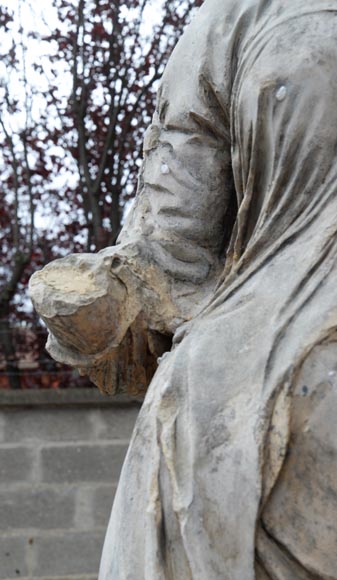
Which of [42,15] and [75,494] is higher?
[42,15]

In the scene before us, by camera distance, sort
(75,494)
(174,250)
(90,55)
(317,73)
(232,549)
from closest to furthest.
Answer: (232,549), (317,73), (174,250), (75,494), (90,55)

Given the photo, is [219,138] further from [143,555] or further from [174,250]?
[143,555]

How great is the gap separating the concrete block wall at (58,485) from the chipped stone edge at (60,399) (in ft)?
0.08

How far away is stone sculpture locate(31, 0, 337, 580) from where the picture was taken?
82.4 inches

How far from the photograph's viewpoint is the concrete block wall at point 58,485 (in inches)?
247

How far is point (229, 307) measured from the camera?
7.34 feet

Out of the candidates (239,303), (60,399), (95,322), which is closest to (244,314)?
(239,303)

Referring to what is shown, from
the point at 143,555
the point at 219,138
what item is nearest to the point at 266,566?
the point at 143,555

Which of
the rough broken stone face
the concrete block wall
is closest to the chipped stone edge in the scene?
the concrete block wall

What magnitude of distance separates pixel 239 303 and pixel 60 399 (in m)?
4.23

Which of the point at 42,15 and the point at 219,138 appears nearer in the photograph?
the point at 219,138

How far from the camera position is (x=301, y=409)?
2.10m

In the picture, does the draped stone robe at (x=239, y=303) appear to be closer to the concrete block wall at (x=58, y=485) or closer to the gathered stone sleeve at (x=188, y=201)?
the gathered stone sleeve at (x=188, y=201)

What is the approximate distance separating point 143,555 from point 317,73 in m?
0.86
